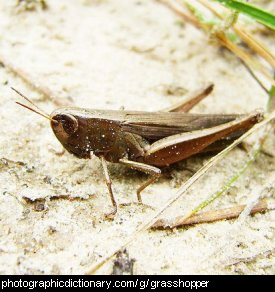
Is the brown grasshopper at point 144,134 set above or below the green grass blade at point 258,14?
below

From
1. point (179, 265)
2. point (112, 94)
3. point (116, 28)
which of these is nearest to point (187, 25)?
point (116, 28)

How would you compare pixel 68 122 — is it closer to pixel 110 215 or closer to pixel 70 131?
pixel 70 131

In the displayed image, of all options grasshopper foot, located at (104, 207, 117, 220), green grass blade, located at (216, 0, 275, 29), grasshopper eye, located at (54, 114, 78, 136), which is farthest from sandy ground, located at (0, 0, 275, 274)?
green grass blade, located at (216, 0, 275, 29)

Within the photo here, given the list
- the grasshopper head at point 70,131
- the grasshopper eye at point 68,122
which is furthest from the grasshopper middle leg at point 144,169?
the grasshopper eye at point 68,122

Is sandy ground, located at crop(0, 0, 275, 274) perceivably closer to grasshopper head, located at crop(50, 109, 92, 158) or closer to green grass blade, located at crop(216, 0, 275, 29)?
grasshopper head, located at crop(50, 109, 92, 158)

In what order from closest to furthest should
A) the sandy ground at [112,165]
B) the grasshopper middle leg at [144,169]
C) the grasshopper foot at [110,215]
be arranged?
the sandy ground at [112,165], the grasshopper foot at [110,215], the grasshopper middle leg at [144,169]

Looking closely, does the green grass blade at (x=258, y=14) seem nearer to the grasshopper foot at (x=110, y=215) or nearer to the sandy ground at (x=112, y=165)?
the sandy ground at (x=112, y=165)
